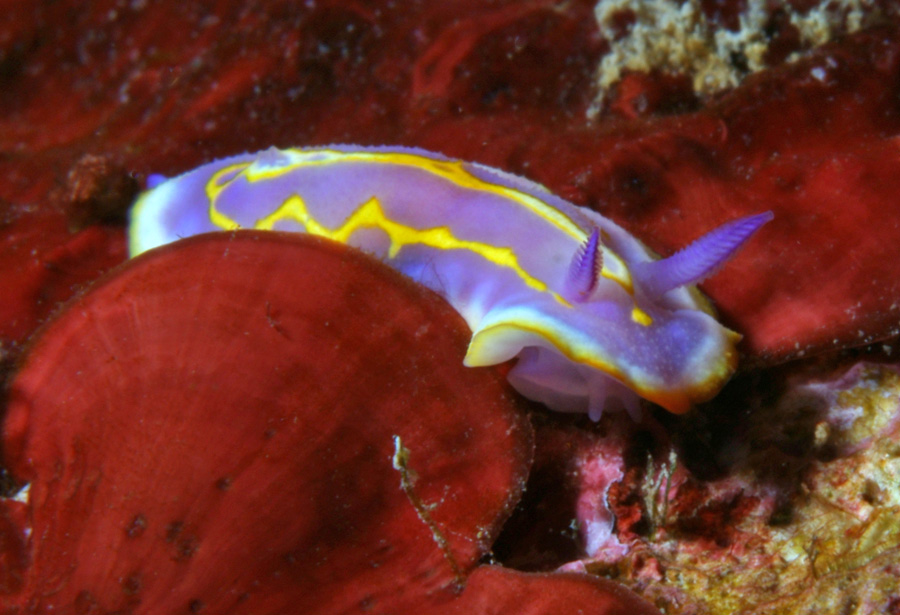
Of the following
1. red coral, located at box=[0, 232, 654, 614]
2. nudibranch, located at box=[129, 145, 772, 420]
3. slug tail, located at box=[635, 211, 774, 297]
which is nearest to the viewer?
red coral, located at box=[0, 232, 654, 614]

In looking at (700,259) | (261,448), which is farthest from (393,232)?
(700,259)

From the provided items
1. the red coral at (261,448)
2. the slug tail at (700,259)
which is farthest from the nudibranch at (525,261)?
the red coral at (261,448)

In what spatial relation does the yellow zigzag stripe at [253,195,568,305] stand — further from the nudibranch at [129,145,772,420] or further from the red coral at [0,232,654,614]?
the red coral at [0,232,654,614]

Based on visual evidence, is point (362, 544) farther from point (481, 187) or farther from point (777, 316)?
point (777, 316)

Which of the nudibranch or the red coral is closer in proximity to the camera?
the red coral

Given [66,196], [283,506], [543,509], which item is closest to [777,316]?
[543,509]

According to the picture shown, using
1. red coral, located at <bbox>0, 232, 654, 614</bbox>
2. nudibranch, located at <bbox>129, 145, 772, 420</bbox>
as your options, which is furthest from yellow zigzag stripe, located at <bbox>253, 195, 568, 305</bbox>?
red coral, located at <bbox>0, 232, 654, 614</bbox>

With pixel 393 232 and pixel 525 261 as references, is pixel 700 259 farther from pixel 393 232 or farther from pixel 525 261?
pixel 393 232

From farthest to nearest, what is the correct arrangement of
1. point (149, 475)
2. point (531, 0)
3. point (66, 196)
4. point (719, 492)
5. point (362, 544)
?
1. point (531, 0)
2. point (66, 196)
3. point (719, 492)
4. point (362, 544)
5. point (149, 475)
